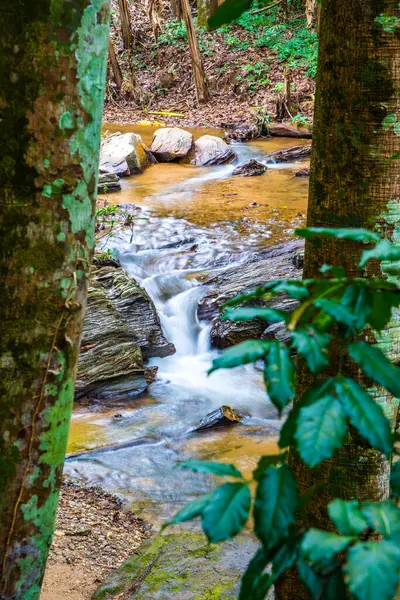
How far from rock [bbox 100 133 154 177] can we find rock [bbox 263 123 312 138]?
378 centimetres

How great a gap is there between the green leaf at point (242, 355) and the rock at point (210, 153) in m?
13.4

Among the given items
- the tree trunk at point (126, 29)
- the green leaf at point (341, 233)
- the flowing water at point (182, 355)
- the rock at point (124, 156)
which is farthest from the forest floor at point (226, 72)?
the green leaf at point (341, 233)

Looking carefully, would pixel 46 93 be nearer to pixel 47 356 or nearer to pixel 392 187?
pixel 47 356

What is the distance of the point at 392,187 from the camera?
219 centimetres

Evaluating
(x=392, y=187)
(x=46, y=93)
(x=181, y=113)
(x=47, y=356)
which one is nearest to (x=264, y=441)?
(x=392, y=187)

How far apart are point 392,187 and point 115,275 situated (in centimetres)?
535

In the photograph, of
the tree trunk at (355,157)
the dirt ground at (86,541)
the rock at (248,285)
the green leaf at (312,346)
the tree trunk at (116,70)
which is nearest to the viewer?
the green leaf at (312,346)

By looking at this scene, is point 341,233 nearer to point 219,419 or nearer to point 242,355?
point 242,355

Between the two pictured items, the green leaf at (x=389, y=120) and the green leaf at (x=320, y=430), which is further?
the green leaf at (x=389, y=120)

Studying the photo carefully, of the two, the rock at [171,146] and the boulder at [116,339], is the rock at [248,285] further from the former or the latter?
the rock at [171,146]

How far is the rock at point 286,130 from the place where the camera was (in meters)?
16.3

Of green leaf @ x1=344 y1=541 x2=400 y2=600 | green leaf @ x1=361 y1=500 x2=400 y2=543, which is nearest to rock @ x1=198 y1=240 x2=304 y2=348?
green leaf @ x1=361 y1=500 x2=400 y2=543

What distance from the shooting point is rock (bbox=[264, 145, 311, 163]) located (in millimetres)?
14156

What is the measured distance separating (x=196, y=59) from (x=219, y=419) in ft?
52.5
